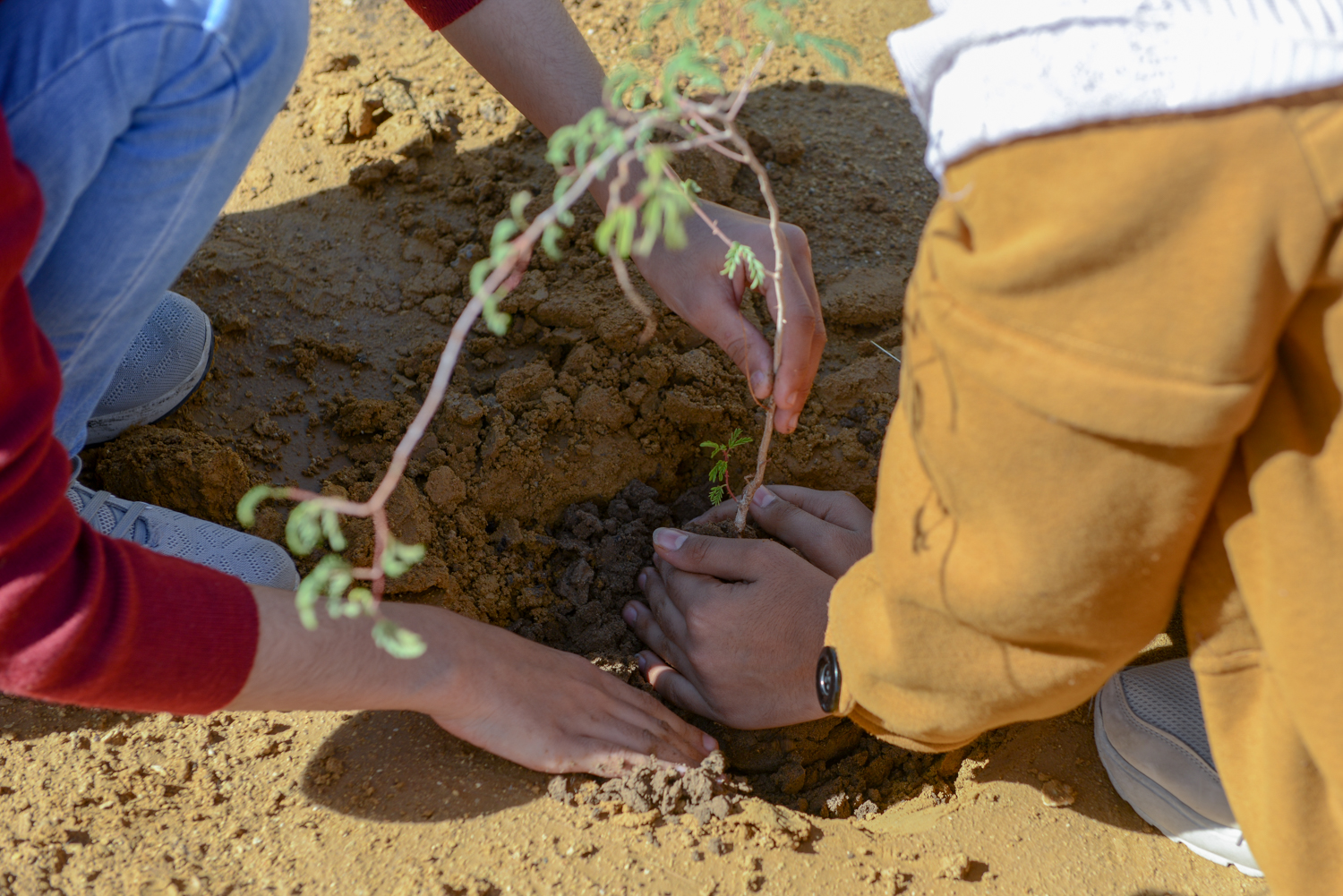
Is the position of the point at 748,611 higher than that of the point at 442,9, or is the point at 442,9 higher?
the point at 442,9

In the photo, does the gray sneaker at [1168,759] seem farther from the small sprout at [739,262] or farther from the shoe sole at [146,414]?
the shoe sole at [146,414]

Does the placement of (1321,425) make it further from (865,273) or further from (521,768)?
(865,273)

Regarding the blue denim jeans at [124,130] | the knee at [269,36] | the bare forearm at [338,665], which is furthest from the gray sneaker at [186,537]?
the knee at [269,36]

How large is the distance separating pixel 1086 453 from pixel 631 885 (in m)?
1.07

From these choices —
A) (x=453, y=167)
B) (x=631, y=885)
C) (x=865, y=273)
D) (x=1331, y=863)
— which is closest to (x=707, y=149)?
(x=865, y=273)

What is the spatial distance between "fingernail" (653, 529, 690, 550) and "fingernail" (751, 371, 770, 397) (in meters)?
0.41

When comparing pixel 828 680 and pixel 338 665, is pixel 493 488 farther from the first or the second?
pixel 828 680

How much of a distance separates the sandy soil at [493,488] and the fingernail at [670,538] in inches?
5.2

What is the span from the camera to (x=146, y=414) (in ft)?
6.64

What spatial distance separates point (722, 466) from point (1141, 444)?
1111mm

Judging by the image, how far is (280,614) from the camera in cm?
134

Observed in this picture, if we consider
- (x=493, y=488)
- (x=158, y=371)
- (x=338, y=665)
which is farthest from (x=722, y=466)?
(x=158, y=371)

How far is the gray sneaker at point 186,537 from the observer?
1815mm

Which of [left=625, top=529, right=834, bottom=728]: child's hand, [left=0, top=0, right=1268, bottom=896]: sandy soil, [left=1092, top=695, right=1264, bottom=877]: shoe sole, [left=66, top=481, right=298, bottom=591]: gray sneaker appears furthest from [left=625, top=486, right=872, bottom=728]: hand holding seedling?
[left=66, top=481, right=298, bottom=591]: gray sneaker
